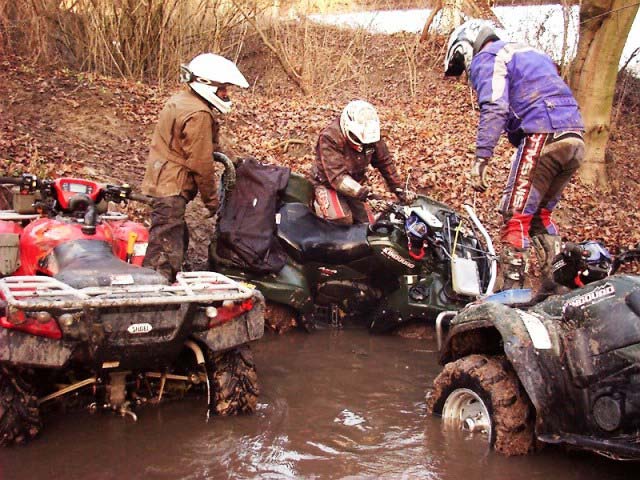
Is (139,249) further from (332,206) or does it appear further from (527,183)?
(527,183)

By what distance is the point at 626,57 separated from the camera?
46.6ft

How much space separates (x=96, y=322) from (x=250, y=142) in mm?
6976

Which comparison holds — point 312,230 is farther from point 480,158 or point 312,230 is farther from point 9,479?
point 9,479

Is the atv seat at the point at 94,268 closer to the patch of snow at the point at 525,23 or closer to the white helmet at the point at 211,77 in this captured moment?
the white helmet at the point at 211,77

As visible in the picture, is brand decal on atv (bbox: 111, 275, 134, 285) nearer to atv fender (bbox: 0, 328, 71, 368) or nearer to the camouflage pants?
atv fender (bbox: 0, 328, 71, 368)

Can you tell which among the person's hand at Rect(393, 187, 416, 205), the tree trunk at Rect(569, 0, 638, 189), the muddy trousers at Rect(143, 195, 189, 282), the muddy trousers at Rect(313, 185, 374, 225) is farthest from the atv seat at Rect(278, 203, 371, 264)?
the tree trunk at Rect(569, 0, 638, 189)

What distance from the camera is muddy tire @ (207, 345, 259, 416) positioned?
4.32 metres

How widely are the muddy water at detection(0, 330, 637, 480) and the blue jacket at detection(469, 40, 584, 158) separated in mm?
2396

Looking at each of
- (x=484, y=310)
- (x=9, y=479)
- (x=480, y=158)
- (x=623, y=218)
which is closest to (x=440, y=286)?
(x=480, y=158)

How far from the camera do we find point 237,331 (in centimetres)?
421

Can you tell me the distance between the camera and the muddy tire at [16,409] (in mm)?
3693

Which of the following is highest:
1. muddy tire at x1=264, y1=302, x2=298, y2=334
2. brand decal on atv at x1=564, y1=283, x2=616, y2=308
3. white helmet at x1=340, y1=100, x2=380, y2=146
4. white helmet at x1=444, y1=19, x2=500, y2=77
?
white helmet at x1=444, y1=19, x2=500, y2=77

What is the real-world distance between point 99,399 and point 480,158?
11.8 ft

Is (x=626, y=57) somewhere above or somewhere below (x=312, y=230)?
above
